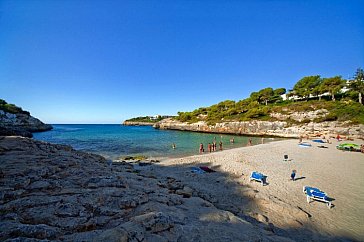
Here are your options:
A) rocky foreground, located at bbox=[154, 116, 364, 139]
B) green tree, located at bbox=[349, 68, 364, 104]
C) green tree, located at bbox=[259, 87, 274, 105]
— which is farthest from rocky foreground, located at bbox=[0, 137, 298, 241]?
green tree, located at bbox=[259, 87, 274, 105]

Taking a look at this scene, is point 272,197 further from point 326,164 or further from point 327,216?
point 326,164

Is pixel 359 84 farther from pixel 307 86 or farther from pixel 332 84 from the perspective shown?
pixel 307 86

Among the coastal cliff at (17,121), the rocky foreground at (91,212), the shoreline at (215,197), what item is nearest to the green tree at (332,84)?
the shoreline at (215,197)

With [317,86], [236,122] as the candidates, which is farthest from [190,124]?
[317,86]

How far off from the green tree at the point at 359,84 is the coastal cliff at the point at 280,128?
1866 cm

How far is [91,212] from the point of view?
4070mm

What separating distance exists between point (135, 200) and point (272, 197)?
701 cm

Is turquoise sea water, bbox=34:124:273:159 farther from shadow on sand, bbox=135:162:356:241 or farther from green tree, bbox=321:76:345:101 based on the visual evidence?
green tree, bbox=321:76:345:101

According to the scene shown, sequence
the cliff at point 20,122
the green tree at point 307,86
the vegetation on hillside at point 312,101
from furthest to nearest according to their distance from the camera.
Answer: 1. the green tree at point 307,86
2. the cliff at point 20,122
3. the vegetation on hillside at point 312,101

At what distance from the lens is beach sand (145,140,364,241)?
20.3ft

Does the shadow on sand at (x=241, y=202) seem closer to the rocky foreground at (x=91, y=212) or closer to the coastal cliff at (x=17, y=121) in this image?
the rocky foreground at (x=91, y=212)

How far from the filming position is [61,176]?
5715 millimetres

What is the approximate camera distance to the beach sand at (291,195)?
6.19 m

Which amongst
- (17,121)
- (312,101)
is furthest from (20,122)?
(312,101)
